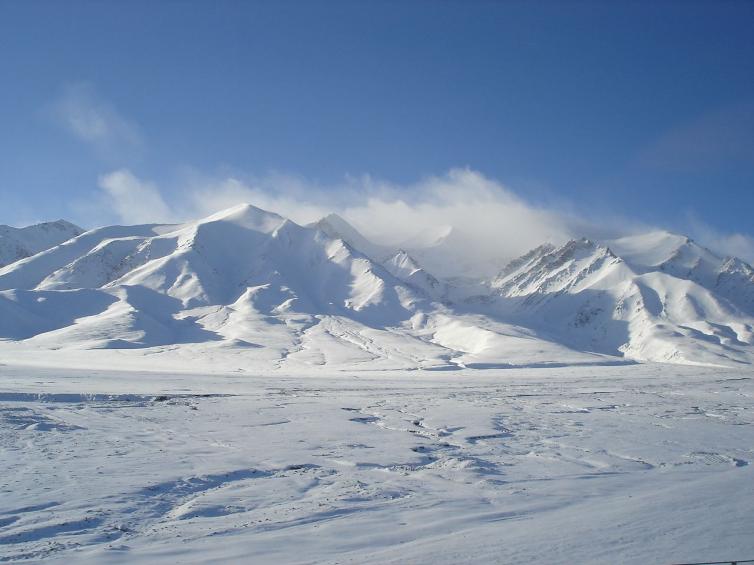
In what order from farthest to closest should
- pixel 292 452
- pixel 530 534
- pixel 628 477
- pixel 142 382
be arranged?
1. pixel 142 382
2. pixel 292 452
3. pixel 628 477
4. pixel 530 534

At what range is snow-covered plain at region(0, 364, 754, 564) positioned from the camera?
1402 centimetres

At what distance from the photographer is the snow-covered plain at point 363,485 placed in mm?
14023

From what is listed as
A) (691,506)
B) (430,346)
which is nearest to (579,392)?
(691,506)

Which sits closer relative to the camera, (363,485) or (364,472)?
(363,485)

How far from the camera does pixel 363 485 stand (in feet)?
66.5

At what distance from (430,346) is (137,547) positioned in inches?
5340

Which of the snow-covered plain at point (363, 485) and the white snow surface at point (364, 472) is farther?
the white snow surface at point (364, 472)

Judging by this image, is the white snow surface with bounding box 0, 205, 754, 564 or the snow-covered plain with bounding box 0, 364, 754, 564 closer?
the snow-covered plain with bounding box 0, 364, 754, 564

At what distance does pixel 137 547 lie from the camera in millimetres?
13938

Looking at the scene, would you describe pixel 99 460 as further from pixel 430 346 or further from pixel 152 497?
pixel 430 346

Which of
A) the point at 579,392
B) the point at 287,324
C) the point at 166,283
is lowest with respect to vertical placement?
the point at 579,392

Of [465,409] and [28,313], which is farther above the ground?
[28,313]

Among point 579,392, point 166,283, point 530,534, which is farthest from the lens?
point 166,283

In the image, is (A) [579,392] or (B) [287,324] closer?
(A) [579,392]
